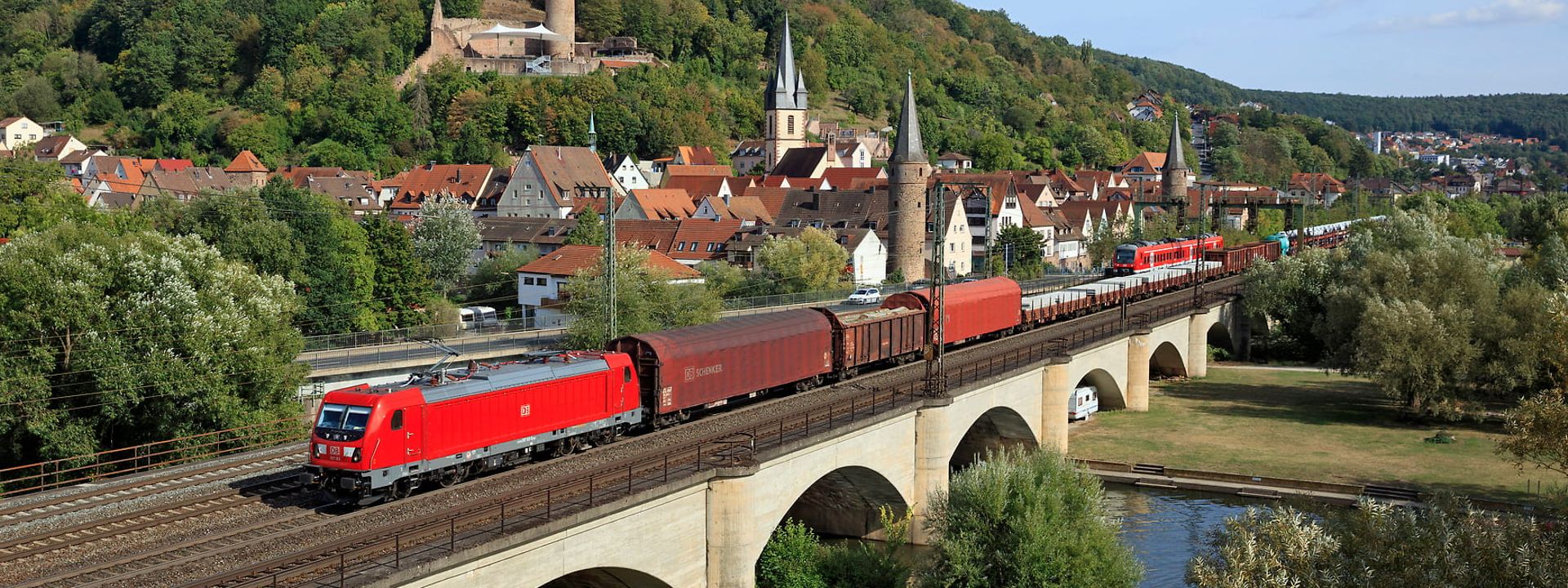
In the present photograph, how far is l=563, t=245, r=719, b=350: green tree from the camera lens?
4884 cm

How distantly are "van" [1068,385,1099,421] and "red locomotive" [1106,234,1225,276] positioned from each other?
1713cm

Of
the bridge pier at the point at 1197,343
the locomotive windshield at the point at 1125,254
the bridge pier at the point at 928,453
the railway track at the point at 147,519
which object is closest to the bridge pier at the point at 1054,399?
the bridge pier at the point at 928,453

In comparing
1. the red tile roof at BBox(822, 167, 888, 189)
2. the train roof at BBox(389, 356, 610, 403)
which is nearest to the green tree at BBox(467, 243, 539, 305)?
the red tile roof at BBox(822, 167, 888, 189)

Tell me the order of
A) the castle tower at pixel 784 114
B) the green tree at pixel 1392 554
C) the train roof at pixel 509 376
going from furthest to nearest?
the castle tower at pixel 784 114 < the train roof at pixel 509 376 < the green tree at pixel 1392 554

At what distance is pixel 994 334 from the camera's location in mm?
55938

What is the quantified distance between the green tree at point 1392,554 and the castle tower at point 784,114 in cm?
11523

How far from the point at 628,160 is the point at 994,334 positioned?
8581cm

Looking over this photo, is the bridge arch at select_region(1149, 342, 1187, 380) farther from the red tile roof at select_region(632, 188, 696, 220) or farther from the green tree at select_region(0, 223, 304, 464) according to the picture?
the red tile roof at select_region(632, 188, 696, 220)

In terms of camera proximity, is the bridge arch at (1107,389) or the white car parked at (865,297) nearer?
the bridge arch at (1107,389)

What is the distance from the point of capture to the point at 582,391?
1179 inches

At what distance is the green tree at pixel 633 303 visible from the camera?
48.8 m

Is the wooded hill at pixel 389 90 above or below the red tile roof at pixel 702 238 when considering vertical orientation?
above

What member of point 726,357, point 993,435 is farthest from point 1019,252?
point 726,357

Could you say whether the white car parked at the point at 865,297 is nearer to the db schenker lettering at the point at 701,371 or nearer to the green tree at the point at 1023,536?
the db schenker lettering at the point at 701,371
